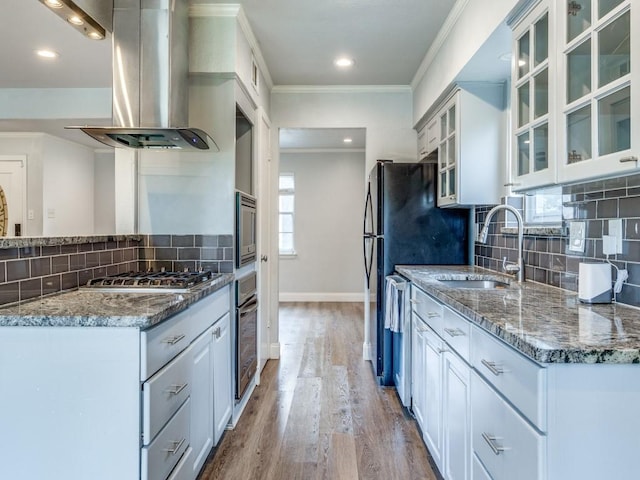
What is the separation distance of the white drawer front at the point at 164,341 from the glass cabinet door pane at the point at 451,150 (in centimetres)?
191

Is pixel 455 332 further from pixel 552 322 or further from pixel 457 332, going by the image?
pixel 552 322

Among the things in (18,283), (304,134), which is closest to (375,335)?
(18,283)

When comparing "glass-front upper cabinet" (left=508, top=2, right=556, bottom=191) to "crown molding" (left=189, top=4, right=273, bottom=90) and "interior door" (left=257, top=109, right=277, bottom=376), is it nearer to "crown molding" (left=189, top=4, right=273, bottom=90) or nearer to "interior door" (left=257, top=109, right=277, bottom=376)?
"crown molding" (left=189, top=4, right=273, bottom=90)

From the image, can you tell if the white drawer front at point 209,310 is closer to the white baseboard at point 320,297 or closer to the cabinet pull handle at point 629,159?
the cabinet pull handle at point 629,159

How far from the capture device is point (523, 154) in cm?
171

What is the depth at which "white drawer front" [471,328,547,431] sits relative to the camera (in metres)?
0.96

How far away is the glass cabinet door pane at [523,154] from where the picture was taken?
65.8 inches

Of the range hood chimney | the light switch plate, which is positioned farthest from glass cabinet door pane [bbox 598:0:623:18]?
the range hood chimney

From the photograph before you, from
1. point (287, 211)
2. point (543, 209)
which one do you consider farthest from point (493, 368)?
point (287, 211)

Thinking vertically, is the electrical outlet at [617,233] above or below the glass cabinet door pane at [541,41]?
below

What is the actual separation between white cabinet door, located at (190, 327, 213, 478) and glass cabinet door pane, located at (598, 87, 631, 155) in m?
1.69

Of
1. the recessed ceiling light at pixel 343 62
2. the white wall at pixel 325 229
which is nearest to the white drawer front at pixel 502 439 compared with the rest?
the recessed ceiling light at pixel 343 62

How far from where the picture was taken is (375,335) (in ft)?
10.9

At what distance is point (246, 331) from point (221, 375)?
19.3 inches
